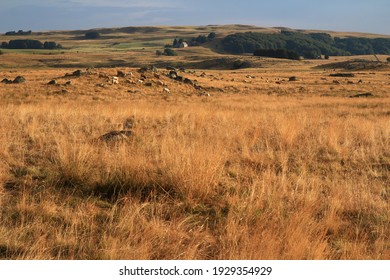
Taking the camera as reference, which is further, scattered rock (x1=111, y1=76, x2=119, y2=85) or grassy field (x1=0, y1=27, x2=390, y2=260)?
scattered rock (x1=111, y1=76, x2=119, y2=85)

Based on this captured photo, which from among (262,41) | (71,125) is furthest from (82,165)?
(262,41)

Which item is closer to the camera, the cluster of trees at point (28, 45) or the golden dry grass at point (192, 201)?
the golden dry grass at point (192, 201)

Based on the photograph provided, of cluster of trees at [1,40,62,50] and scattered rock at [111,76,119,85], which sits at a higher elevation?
cluster of trees at [1,40,62,50]

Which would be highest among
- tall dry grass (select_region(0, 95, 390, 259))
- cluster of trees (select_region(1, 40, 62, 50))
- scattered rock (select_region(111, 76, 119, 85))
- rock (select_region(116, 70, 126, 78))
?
cluster of trees (select_region(1, 40, 62, 50))

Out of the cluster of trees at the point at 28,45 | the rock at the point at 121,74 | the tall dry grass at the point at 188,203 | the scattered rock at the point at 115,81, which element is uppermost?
the cluster of trees at the point at 28,45

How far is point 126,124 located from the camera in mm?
9648

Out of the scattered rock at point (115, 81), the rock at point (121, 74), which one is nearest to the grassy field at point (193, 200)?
the scattered rock at point (115, 81)

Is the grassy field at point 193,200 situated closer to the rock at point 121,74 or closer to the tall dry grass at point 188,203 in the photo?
the tall dry grass at point 188,203

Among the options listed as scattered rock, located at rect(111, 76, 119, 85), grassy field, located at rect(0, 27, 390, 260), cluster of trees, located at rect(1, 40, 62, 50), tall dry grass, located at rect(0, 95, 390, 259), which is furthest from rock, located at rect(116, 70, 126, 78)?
cluster of trees, located at rect(1, 40, 62, 50)

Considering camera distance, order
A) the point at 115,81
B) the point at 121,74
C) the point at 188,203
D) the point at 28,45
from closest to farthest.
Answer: the point at 188,203 < the point at 115,81 < the point at 121,74 < the point at 28,45

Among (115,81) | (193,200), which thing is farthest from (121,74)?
(193,200)

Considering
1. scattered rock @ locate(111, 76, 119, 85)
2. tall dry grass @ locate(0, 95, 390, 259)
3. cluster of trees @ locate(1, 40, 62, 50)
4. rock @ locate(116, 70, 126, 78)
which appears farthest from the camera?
cluster of trees @ locate(1, 40, 62, 50)

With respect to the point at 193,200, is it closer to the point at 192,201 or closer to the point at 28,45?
the point at 192,201

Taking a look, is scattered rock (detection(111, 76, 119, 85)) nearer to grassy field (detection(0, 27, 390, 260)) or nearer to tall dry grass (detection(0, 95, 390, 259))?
grassy field (detection(0, 27, 390, 260))
